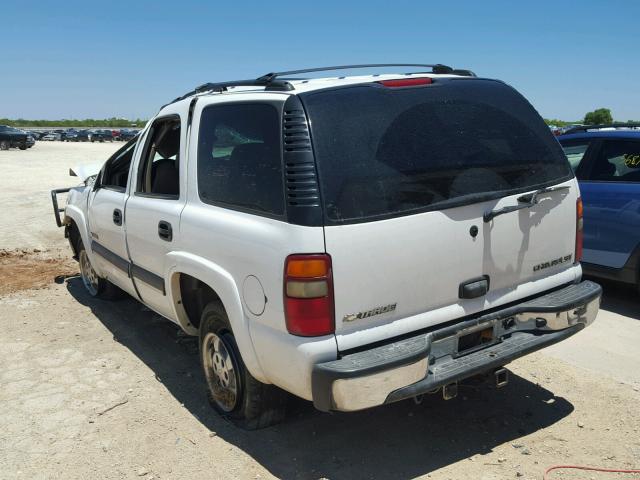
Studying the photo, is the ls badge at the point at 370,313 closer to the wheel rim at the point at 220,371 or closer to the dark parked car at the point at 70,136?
the wheel rim at the point at 220,371

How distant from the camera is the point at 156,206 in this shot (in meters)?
4.27

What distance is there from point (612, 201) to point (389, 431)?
3.50m

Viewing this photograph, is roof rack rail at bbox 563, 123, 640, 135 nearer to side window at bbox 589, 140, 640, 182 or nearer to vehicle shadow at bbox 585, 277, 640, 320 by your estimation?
side window at bbox 589, 140, 640, 182

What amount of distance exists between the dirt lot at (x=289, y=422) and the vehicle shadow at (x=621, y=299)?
31 centimetres

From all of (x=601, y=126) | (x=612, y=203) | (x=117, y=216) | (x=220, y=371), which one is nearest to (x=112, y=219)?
(x=117, y=216)

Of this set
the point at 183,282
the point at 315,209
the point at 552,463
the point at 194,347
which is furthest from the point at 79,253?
the point at 552,463

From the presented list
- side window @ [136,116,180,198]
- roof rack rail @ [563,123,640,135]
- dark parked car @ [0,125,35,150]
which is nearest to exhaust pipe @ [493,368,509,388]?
side window @ [136,116,180,198]

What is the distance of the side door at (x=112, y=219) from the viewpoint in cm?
496

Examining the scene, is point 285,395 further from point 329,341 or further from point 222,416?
point 329,341

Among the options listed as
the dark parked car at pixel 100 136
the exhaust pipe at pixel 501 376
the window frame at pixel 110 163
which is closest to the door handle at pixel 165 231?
the window frame at pixel 110 163

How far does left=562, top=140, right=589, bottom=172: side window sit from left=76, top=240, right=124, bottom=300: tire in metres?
4.94

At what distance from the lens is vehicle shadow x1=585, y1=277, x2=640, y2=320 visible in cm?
594

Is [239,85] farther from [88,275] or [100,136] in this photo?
[100,136]

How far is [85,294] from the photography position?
6.90 meters
